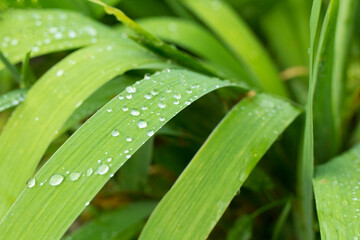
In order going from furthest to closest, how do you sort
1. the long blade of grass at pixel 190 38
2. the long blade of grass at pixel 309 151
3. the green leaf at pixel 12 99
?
the long blade of grass at pixel 190 38 < the green leaf at pixel 12 99 < the long blade of grass at pixel 309 151

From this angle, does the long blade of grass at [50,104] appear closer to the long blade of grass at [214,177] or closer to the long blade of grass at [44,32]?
the long blade of grass at [44,32]

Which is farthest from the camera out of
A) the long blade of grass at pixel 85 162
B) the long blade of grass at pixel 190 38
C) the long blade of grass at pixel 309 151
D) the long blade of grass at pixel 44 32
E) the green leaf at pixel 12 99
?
the long blade of grass at pixel 190 38

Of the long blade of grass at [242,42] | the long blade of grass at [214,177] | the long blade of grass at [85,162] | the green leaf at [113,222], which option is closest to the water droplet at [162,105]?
the long blade of grass at [85,162]

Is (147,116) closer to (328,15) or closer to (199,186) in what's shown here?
(199,186)

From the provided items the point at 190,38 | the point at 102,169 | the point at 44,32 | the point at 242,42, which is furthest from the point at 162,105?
the point at 242,42

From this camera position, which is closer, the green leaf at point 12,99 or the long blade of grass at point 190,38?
the green leaf at point 12,99

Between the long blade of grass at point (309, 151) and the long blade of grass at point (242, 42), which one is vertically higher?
the long blade of grass at point (242, 42)
